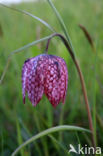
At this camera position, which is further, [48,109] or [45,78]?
[48,109]

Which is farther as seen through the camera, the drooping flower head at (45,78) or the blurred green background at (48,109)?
the blurred green background at (48,109)

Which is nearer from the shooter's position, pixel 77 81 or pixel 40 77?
pixel 40 77

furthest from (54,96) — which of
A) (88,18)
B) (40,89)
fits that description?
(88,18)

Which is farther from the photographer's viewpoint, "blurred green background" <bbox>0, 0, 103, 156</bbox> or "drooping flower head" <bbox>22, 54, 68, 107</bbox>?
"blurred green background" <bbox>0, 0, 103, 156</bbox>

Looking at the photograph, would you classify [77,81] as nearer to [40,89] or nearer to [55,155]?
[55,155]

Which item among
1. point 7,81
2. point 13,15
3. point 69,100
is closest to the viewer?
point 69,100

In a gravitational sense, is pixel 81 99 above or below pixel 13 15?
below

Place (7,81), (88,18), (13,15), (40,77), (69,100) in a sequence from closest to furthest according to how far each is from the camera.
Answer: (40,77) → (69,100) → (7,81) → (88,18) → (13,15)

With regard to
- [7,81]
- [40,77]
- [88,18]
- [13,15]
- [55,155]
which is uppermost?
[13,15]
